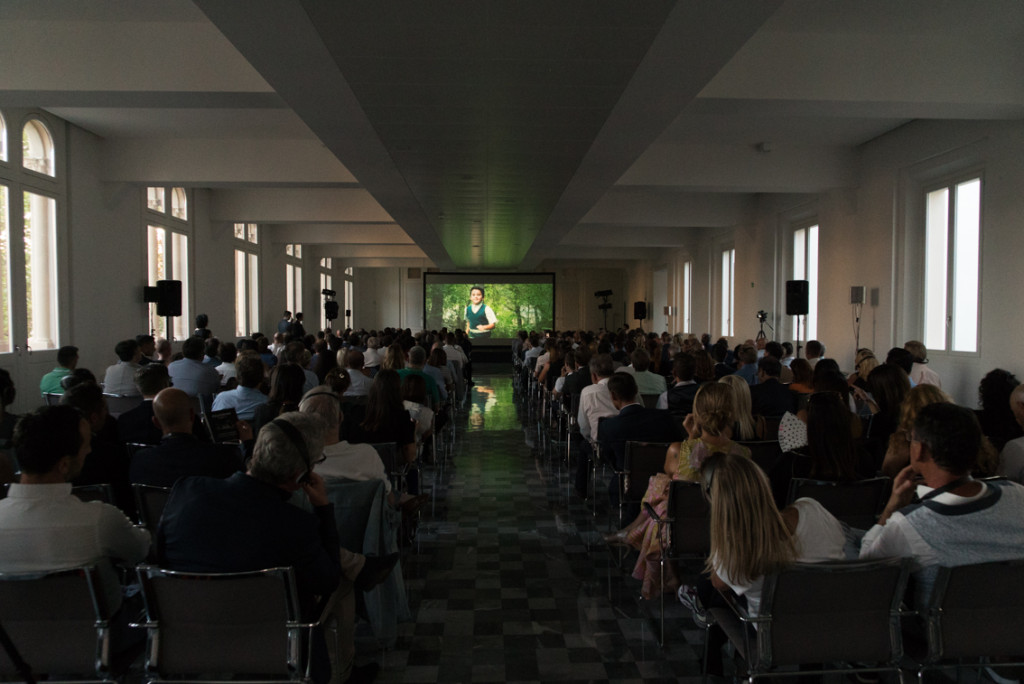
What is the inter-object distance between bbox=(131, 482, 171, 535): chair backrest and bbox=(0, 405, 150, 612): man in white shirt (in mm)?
525

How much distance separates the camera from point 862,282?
38.2 feet

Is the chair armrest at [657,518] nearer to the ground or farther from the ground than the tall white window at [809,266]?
nearer to the ground

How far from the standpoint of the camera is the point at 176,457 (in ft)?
10.9

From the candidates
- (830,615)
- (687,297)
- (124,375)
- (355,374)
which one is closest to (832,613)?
(830,615)

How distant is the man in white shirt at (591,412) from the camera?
5.93 meters

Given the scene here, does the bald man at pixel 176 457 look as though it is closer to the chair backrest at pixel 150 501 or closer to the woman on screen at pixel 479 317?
the chair backrest at pixel 150 501

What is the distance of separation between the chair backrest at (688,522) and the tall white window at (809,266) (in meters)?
11.0

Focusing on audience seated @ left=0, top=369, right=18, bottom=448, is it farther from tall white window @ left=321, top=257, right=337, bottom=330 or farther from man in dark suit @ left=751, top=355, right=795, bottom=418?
tall white window @ left=321, top=257, right=337, bottom=330

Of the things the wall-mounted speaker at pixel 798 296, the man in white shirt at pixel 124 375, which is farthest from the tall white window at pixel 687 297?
the man in white shirt at pixel 124 375

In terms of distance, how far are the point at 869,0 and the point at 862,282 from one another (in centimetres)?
634

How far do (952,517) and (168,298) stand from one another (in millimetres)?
11679

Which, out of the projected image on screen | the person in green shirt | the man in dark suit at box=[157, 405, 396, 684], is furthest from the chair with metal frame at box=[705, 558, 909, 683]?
the projected image on screen

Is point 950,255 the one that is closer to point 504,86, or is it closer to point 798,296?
point 798,296

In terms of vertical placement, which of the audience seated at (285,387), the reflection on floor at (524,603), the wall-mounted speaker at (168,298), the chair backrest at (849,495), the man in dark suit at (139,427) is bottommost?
the reflection on floor at (524,603)
